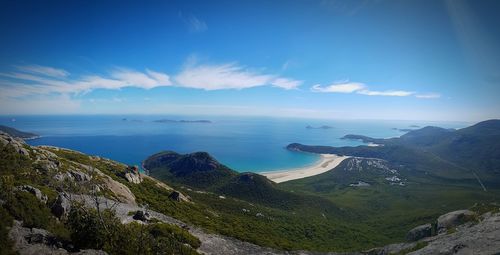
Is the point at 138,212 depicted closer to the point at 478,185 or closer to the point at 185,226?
the point at 185,226

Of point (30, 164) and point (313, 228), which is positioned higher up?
point (30, 164)

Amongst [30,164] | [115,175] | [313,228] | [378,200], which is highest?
[30,164]

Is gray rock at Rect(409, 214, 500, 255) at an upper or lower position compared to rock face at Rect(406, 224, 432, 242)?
upper

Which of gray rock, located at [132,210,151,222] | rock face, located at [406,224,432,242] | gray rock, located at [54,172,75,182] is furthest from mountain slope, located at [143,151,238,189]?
rock face, located at [406,224,432,242]

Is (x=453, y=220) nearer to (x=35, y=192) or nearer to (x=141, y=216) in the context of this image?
(x=141, y=216)

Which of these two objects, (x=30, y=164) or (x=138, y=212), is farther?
(x=30, y=164)

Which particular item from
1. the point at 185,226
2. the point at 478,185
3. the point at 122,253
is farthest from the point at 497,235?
the point at 478,185

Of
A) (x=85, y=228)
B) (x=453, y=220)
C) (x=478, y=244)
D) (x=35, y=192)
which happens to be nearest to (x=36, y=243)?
(x=85, y=228)

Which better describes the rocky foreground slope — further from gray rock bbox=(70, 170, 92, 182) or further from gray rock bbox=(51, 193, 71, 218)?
gray rock bbox=(70, 170, 92, 182)

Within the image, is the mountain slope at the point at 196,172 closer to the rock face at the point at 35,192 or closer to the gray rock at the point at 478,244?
the rock face at the point at 35,192
